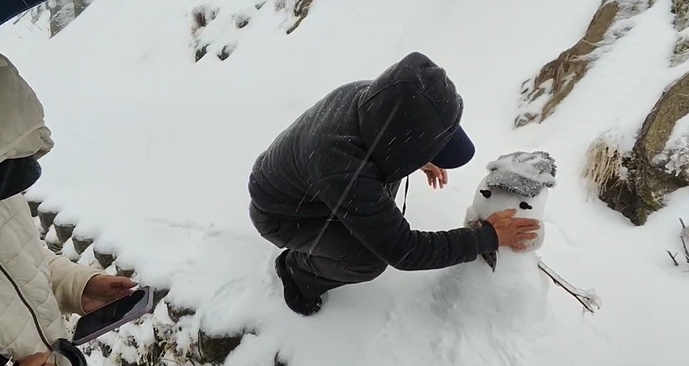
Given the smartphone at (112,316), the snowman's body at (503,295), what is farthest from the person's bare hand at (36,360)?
the snowman's body at (503,295)

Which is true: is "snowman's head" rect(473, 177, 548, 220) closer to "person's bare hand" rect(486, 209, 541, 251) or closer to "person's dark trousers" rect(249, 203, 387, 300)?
"person's bare hand" rect(486, 209, 541, 251)

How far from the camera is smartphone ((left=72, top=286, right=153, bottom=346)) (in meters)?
1.74

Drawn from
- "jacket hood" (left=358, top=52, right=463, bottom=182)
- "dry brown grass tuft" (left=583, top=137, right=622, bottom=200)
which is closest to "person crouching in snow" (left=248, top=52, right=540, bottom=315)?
"jacket hood" (left=358, top=52, right=463, bottom=182)

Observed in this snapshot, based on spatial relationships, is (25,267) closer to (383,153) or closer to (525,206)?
(383,153)

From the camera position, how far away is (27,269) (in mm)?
1565

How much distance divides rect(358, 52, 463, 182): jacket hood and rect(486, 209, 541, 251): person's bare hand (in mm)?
414

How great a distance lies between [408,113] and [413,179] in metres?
1.52

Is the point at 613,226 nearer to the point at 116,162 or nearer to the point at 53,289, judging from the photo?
the point at 53,289

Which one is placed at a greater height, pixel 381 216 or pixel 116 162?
pixel 381 216

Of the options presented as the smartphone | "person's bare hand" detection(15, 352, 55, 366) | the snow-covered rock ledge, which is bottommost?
the snow-covered rock ledge

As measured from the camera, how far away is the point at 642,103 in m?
2.93

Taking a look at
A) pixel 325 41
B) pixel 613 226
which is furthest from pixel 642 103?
pixel 325 41

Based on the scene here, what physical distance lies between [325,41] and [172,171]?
7.12ft

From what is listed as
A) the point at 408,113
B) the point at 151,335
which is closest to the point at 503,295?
the point at 408,113
